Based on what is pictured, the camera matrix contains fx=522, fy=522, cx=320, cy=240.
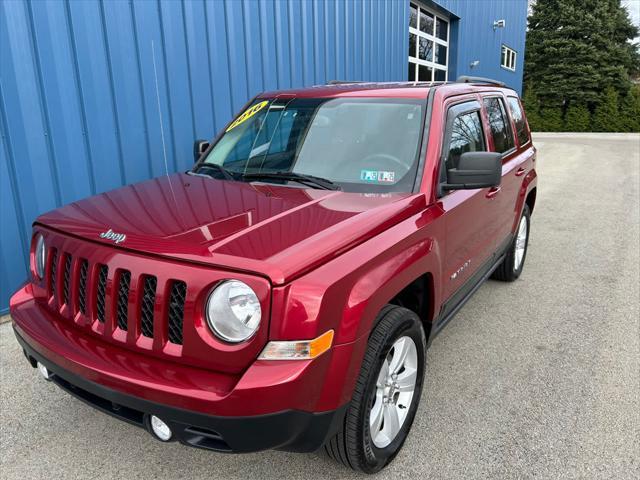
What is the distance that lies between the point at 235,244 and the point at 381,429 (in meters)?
1.20

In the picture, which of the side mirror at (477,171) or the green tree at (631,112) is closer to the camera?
the side mirror at (477,171)

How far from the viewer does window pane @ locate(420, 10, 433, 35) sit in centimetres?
1284

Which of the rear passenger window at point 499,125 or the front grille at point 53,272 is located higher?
the rear passenger window at point 499,125

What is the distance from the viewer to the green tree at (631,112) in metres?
29.0

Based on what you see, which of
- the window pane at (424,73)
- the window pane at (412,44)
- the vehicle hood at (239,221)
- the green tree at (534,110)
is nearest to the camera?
the vehicle hood at (239,221)

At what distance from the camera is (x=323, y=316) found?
197 centimetres

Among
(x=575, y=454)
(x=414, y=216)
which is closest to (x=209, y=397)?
(x=414, y=216)

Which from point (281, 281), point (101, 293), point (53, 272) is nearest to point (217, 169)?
point (53, 272)

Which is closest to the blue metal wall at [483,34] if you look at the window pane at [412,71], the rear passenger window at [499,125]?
the window pane at [412,71]

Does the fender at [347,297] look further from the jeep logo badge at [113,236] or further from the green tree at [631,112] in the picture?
the green tree at [631,112]

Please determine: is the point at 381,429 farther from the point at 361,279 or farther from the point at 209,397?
the point at 209,397

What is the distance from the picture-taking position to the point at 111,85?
16.0 ft

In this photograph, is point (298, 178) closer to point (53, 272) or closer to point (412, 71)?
point (53, 272)

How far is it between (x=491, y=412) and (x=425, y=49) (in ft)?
39.5
